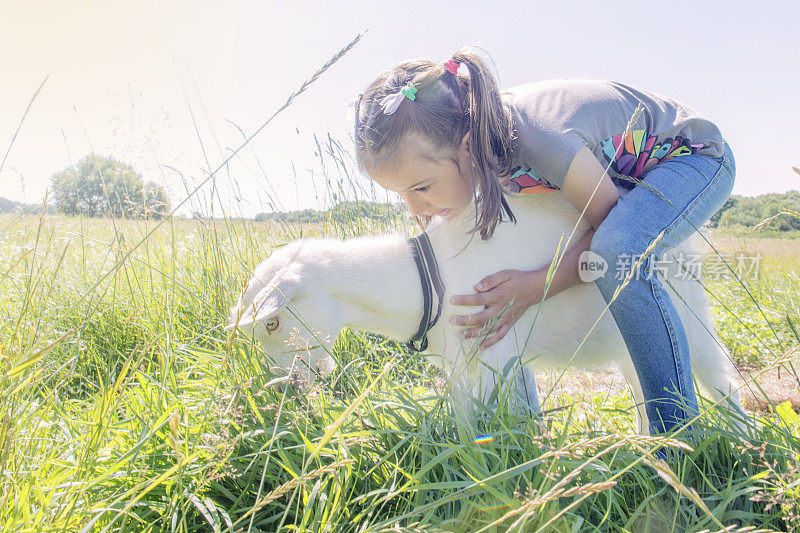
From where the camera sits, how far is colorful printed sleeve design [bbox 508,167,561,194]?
7.06ft

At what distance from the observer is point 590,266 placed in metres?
1.96

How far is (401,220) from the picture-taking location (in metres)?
3.82

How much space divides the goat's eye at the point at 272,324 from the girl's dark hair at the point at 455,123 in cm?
85

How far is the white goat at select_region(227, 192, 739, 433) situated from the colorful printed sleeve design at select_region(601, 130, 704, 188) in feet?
1.02

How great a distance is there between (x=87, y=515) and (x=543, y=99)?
2220 mm

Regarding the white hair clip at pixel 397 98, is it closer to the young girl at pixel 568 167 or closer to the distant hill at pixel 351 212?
the young girl at pixel 568 167

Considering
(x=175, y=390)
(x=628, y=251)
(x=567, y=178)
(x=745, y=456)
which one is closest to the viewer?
(x=745, y=456)

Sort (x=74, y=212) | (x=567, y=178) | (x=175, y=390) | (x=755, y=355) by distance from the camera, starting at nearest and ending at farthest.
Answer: (x=175, y=390), (x=567, y=178), (x=755, y=355), (x=74, y=212)

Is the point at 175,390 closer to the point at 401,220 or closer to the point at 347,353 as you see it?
the point at 347,353

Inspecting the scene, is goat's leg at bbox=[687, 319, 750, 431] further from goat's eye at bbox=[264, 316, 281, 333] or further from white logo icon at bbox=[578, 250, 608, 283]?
goat's eye at bbox=[264, 316, 281, 333]

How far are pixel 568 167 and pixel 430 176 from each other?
0.61 metres

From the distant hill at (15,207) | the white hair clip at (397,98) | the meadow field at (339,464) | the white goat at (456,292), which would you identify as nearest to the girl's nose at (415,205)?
the white goat at (456,292)

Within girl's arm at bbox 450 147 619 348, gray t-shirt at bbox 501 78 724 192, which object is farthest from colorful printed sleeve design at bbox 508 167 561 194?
girl's arm at bbox 450 147 619 348

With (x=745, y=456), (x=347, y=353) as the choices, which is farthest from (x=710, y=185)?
(x=347, y=353)
